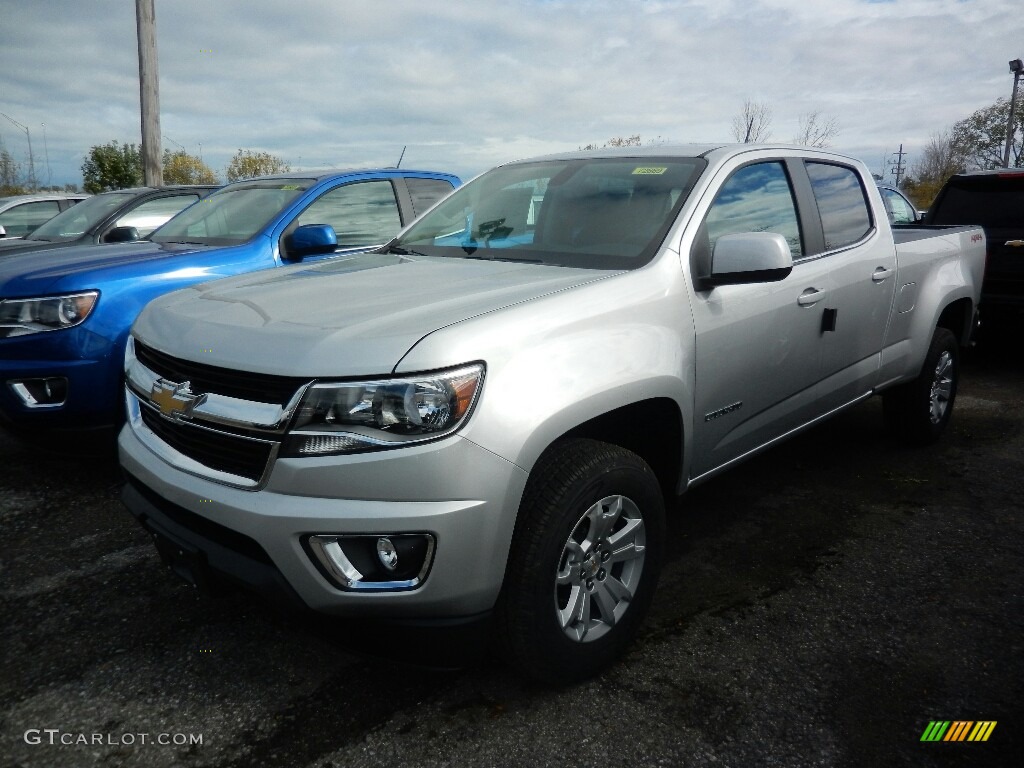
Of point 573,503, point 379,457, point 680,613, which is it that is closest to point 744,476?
point 680,613

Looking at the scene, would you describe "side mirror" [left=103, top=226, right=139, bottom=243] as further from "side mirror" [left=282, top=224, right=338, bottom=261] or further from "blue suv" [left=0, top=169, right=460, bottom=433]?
"side mirror" [left=282, top=224, right=338, bottom=261]

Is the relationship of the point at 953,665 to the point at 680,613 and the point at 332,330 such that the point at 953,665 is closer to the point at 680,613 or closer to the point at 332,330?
the point at 680,613

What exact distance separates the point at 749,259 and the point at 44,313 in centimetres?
339

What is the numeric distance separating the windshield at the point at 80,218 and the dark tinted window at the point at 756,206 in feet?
22.3

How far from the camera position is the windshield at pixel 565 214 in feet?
9.41

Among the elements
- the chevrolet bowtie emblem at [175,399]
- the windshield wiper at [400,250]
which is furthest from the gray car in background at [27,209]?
the chevrolet bowtie emblem at [175,399]

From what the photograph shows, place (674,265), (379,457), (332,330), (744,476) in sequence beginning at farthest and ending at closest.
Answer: (744,476)
(674,265)
(332,330)
(379,457)

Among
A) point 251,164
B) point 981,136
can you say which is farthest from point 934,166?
point 251,164

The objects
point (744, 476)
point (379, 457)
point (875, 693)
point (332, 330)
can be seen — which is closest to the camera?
point (379, 457)

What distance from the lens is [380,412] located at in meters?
1.94

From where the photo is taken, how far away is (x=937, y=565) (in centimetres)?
322

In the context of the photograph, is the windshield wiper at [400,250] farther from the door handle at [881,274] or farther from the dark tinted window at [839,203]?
the door handle at [881,274]

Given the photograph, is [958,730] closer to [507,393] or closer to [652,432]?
[652,432]

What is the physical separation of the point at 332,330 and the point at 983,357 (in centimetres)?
749
